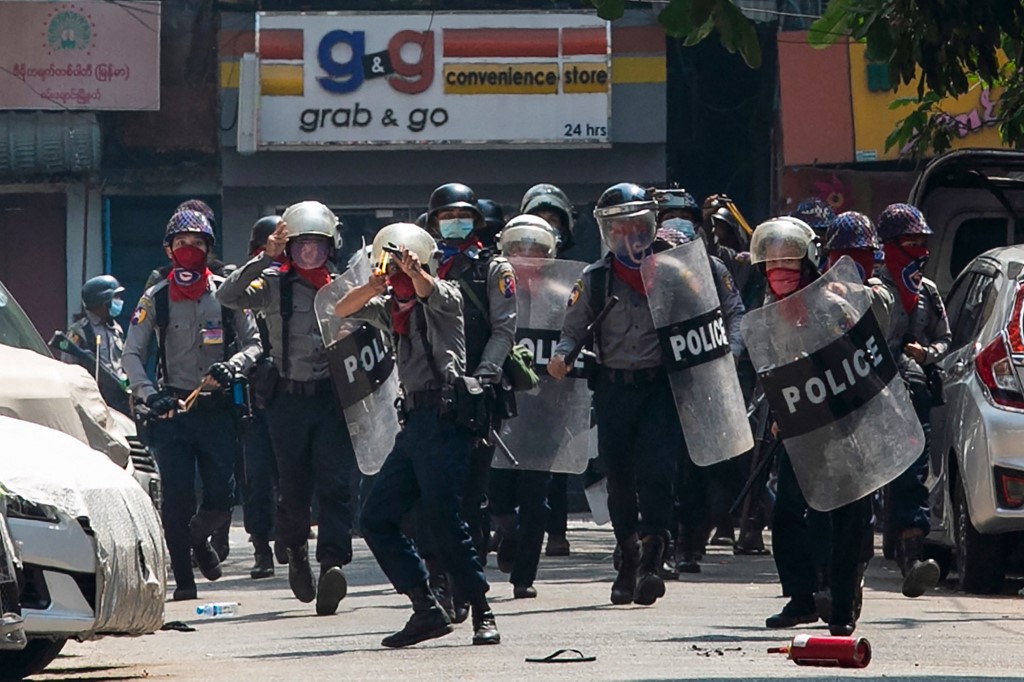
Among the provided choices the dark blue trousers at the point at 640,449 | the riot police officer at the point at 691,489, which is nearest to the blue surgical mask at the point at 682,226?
the riot police officer at the point at 691,489

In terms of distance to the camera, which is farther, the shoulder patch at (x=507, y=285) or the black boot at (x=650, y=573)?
the black boot at (x=650, y=573)

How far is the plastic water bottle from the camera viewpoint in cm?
1138

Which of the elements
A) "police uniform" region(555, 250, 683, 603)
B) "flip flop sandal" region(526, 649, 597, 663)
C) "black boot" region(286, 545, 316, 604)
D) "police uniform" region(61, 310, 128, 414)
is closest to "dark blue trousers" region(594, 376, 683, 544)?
"police uniform" region(555, 250, 683, 603)

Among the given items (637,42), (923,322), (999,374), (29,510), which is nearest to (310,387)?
(923,322)

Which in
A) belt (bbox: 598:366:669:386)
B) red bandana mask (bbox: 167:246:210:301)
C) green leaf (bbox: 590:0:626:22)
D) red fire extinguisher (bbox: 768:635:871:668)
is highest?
green leaf (bbox: 590:0:626:22)

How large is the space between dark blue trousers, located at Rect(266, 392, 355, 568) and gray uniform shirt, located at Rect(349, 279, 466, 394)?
1689 millimetres

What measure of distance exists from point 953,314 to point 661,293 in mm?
2983

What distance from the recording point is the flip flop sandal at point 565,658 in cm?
859

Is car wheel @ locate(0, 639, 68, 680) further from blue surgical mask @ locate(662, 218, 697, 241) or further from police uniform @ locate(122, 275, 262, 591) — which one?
blue surgical mask @ locate(662, 218, 697, 241)

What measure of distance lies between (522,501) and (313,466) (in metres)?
1.02

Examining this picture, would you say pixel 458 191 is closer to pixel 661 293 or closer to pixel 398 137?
pixel 661 293

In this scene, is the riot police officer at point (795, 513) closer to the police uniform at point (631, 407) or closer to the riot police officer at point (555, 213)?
the police uniform at point (631, 407)

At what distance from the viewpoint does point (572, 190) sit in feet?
76.1

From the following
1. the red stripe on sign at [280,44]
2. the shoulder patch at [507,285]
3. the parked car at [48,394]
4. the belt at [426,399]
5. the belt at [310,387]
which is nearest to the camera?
the parked car at [48,394]
